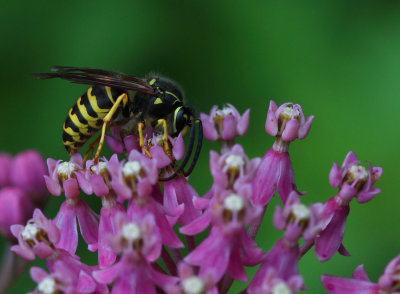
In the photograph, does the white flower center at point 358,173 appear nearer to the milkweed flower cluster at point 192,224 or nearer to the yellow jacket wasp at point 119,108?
the milkweed flower cluster at point 192,224

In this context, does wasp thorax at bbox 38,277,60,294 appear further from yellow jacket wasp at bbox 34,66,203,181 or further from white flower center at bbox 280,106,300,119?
white flower center at bbox 280,106,300,119

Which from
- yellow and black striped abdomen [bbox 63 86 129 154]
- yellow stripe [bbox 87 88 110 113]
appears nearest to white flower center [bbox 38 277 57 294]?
yellow and black striped abdomen [bbox 63 86 129 154]

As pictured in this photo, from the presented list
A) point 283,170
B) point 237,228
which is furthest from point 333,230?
point 237,228

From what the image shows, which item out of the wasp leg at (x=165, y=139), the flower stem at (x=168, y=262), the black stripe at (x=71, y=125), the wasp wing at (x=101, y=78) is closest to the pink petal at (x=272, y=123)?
the wasp leg at (x=165, y=139)

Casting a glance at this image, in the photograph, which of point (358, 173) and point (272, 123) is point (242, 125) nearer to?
point (272, 123)

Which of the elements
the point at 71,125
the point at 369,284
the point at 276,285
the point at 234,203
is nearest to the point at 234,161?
the point at 234,203

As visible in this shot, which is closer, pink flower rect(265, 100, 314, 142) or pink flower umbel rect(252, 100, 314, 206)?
pink flower umbel rect(252, 100, 314, 206)
